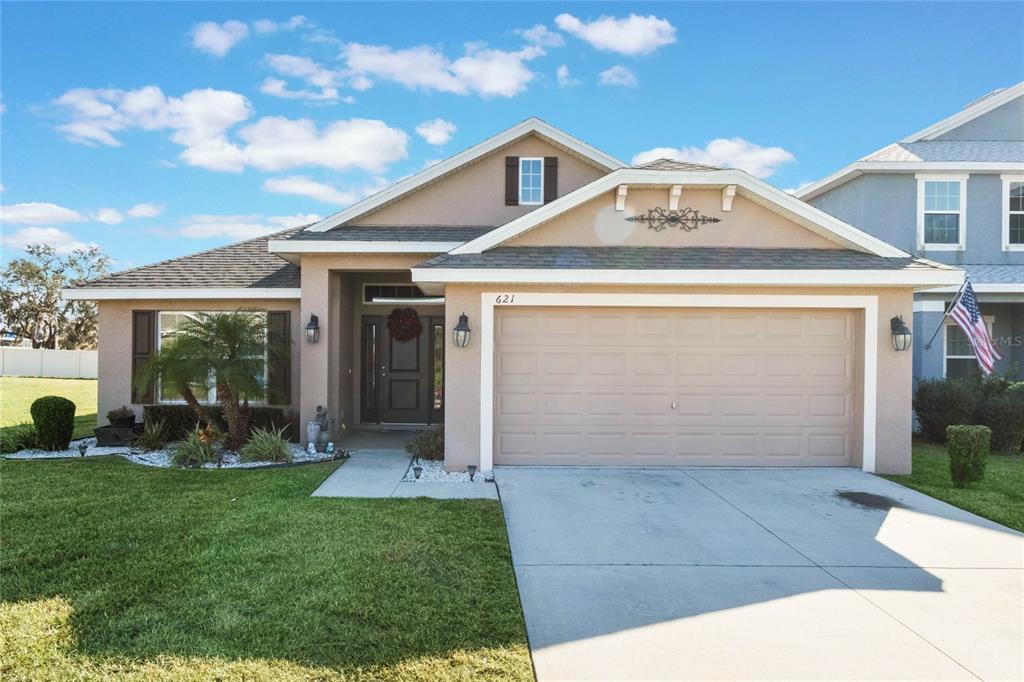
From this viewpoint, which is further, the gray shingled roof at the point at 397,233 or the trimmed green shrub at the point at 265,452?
the gray shingled roof at the point at 397,233

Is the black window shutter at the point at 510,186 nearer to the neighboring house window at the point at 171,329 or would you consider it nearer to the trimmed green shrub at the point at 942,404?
the neighboring house window at the point at 171,329

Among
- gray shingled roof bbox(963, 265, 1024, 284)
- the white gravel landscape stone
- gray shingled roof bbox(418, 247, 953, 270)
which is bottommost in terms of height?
the white gravel landscape stone

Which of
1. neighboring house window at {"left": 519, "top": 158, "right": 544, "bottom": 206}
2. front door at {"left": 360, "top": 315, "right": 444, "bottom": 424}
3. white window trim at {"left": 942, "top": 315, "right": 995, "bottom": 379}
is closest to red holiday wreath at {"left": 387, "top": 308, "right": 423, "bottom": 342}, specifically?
front door at {"left": 360, "top": 315, "right": 444, "bottom": 424}

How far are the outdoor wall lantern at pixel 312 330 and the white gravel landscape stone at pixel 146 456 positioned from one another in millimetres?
1895

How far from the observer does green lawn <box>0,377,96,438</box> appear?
43.9ft

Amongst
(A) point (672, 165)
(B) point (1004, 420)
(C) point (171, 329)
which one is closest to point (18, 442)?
(C) point (171, 329)

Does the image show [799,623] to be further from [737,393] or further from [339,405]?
[339,405]

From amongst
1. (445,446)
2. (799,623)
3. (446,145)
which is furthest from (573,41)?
(799,623)

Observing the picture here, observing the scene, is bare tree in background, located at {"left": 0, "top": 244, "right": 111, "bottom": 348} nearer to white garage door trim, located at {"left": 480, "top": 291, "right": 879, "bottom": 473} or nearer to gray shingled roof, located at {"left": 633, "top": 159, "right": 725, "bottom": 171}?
white garage door trim, located at {"left": 480, "top": 291, "right": 879, "bottom": 473}

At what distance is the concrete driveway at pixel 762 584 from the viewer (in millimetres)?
3424

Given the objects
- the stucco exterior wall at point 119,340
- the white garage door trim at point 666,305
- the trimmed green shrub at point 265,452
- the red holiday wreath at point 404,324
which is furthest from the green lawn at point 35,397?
the white garage door trim at point 666,305

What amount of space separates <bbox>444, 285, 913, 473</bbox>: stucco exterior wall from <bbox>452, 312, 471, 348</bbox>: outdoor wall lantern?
0.35 feet

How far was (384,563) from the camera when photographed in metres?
4.69

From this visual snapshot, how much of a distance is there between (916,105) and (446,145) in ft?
41.1
